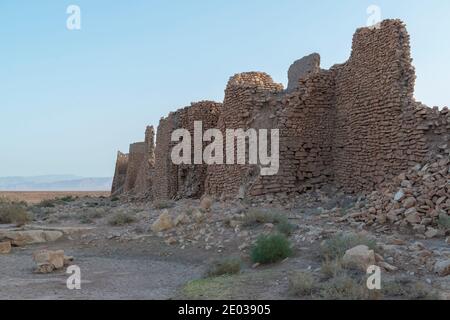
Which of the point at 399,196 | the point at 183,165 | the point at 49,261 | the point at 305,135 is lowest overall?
the point at 49,261

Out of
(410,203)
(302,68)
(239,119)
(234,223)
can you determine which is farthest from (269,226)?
(302,68)

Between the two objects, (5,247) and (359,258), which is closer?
(359,258)

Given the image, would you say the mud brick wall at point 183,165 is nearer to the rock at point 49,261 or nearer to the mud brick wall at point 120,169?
the rock at point 49,261

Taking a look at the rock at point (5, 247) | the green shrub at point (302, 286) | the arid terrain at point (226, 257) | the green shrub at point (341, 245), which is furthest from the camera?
the rock at point (5, 247)

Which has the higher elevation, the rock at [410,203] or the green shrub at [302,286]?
the rock at [410,203]

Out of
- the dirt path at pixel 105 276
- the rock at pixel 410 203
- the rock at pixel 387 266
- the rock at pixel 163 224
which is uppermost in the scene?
the rock at pixel 410 203

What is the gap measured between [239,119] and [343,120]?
9.43 feet

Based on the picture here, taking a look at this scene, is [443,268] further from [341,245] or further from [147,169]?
[147,169]

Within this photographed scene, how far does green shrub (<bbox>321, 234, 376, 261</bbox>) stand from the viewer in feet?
21.2

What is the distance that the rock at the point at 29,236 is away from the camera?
9969 mm

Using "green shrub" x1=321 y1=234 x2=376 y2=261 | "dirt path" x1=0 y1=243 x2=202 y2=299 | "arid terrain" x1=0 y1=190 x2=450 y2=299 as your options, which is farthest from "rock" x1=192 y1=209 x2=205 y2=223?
"green shrub" x1=321 y1=234 x2=376 y2=261

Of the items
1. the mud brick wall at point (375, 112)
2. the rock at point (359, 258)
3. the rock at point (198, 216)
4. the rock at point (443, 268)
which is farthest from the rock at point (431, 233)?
the rock at point (198, 216)

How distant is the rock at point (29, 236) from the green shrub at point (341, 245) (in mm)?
5954

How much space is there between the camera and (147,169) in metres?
24.9
